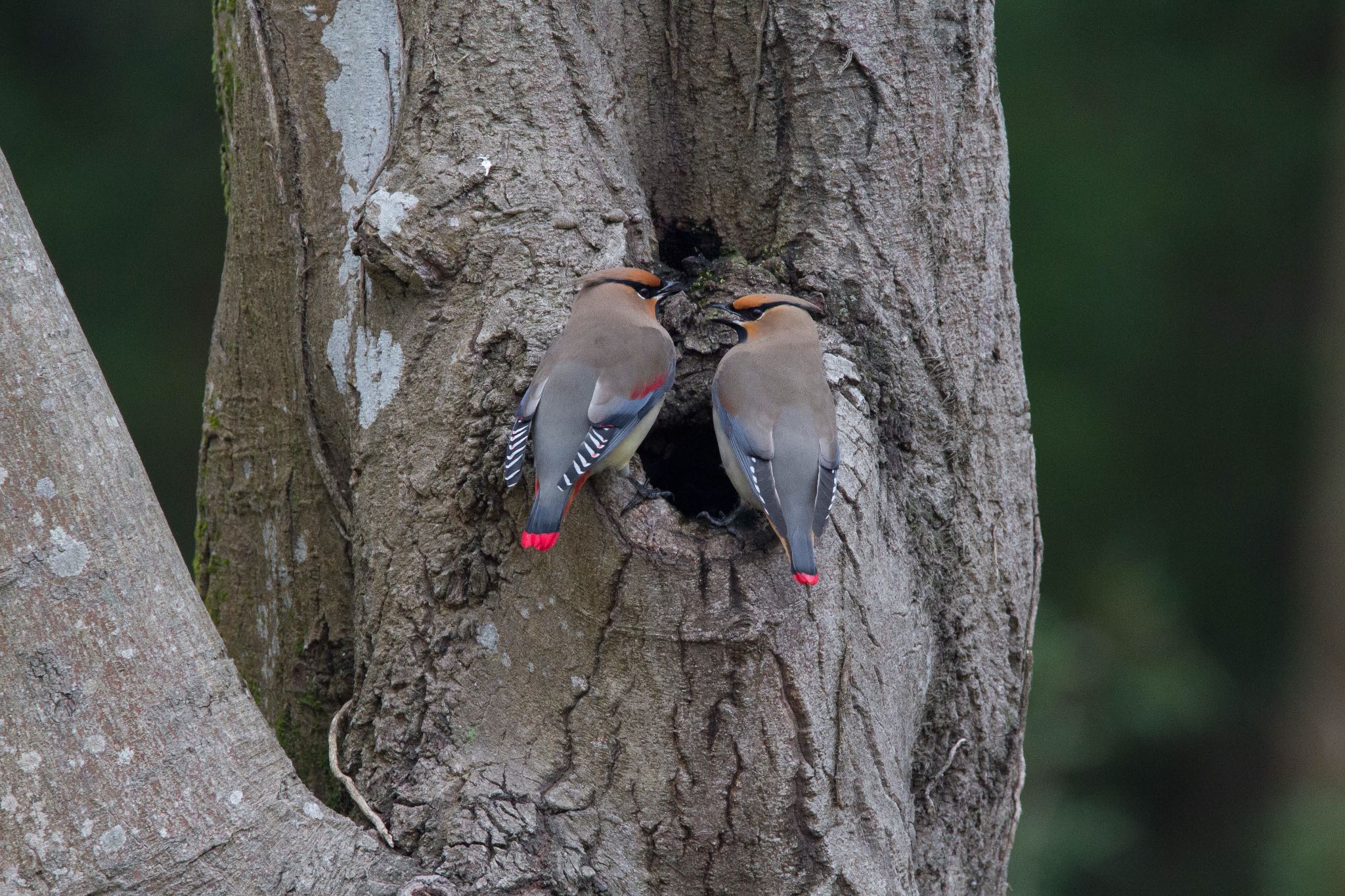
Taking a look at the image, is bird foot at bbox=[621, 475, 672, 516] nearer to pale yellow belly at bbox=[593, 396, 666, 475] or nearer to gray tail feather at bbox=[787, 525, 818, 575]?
pale yellow belly at bbox=[593, 396, 666, 475]

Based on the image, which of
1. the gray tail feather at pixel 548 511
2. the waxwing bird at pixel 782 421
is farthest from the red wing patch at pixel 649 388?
the gray tail feather at pixel 548 511

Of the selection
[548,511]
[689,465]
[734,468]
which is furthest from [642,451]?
[548,511]

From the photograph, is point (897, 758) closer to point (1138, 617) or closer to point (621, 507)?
point (621, 507)

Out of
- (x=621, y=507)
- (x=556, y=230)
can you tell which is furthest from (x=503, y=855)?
(x=556, y=230)

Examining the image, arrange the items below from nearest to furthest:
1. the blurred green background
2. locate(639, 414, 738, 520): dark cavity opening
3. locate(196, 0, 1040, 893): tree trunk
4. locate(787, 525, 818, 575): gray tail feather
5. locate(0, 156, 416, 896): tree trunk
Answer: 1. locate(0, 156, 416, 896): tree trunk
2. locate(787, 525, 818, 575): gray tail feather
3. locate(196, 0, 1040, 893): tree trunk
4. locate(639, 414, 738, 520): dark cavity opening
5. the blurred green background

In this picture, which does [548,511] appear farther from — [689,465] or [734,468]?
[689,465]

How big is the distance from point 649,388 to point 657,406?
0.05 metres

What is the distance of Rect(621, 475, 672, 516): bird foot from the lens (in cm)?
253

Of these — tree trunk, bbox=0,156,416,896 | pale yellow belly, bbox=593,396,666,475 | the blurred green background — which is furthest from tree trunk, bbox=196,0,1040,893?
the blurred green background

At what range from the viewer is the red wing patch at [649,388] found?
9.38 feet

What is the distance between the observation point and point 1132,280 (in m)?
7.71

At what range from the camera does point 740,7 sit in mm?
3176

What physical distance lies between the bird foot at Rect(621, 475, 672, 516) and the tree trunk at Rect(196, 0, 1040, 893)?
2 centimetres

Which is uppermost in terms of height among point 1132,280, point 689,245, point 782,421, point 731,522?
point 689,245
